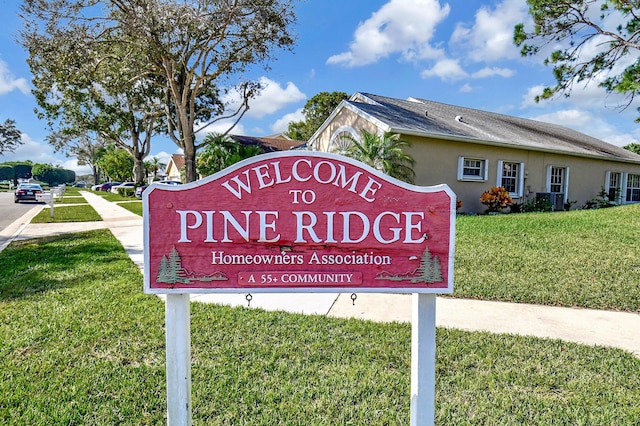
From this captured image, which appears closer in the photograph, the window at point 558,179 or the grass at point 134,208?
the window at point 558,179

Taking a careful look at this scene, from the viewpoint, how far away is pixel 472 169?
14.5 m

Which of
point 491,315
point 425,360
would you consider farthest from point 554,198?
point 425,360

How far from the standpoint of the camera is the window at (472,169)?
45.9ft

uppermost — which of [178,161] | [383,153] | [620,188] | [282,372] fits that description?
[178,161]

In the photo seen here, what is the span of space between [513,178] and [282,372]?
49.5ft

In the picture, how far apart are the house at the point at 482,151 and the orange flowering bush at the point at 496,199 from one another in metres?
0.60

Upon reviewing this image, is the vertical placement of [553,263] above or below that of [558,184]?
below

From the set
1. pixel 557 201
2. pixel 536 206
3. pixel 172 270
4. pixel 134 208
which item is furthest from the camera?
pixel 134 208

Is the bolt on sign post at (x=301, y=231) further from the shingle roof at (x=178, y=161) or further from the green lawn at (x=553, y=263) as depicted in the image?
the shingle roof at (x=178, y=161)

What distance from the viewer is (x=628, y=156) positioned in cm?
1981

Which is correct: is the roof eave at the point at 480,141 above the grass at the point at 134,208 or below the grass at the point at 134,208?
above

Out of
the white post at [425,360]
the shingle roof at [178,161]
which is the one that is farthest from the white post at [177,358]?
the shingle roof at [178,161]

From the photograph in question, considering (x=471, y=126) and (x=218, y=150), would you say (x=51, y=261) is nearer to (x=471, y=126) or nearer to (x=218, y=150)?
(x=218, y=150)

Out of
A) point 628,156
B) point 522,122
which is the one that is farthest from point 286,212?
point 628,156
